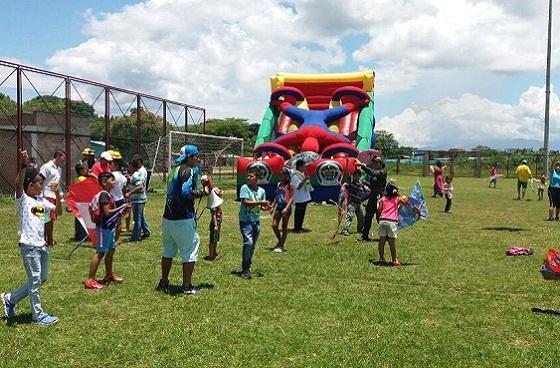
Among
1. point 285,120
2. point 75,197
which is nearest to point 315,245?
point 75,197

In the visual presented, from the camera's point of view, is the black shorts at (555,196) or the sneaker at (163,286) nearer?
the sneaker at (163,286)

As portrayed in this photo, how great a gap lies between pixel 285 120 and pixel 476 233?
33.1ft

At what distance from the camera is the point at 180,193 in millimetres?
6812

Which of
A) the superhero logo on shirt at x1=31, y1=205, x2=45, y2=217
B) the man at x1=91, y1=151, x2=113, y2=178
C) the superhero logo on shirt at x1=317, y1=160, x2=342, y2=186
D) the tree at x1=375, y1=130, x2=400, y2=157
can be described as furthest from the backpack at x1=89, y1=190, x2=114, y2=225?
the tree at x1=375, y1=130, x2=400, y2=157

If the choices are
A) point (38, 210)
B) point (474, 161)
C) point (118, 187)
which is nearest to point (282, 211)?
point (118, 187)

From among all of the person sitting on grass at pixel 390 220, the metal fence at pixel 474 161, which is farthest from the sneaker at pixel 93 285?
the metal fence at pixel 474 161

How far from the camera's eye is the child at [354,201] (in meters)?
12.5

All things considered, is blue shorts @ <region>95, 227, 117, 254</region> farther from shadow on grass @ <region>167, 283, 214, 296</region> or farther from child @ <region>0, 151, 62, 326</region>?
child @ <region>0, 151, 62, 326</region>

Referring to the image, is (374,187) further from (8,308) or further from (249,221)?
(8,308)

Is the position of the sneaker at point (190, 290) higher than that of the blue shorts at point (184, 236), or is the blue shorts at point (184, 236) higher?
the blue shorts at point (184, 236)

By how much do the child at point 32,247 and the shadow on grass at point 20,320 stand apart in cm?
5

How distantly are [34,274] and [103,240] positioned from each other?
170 centimetres

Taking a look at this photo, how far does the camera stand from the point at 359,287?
755 cm

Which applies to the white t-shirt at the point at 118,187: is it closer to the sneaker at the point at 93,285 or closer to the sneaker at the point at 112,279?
the sneaker at the point at 112,279
